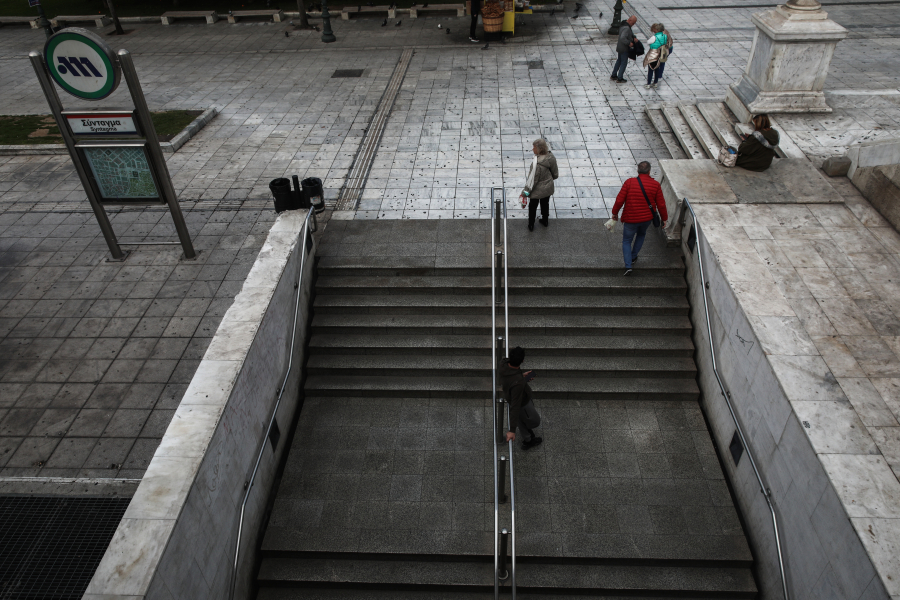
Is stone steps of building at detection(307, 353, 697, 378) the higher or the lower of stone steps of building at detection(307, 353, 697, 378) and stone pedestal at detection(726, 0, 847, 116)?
the lower

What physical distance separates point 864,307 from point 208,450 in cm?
731

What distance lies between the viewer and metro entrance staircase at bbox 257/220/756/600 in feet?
20.1

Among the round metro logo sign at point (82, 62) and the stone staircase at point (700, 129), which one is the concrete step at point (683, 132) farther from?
the round metro logo sign at point (82, 62)

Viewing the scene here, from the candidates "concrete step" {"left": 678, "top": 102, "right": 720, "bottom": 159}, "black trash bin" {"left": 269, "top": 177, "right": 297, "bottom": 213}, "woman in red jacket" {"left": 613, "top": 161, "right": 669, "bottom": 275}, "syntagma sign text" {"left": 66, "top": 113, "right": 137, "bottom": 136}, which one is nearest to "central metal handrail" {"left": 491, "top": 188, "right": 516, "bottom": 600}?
"woman in red jacket" {"left": 613, "top": 161, "right": 669, "bottom": 275}

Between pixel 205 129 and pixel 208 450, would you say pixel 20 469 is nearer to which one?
pixel 208 450

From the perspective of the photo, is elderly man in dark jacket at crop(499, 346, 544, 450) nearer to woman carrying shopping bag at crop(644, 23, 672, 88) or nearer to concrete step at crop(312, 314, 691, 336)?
concrete step at crop(312, 314, 691, 336)

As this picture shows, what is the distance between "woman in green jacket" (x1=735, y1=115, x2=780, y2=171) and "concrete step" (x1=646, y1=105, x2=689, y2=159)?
2089mm

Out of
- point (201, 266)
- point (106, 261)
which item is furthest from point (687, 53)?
point (106, 261)

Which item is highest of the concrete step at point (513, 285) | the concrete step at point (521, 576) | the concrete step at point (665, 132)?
the concrete step at point (665, 132)

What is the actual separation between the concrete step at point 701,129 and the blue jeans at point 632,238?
3.73 meters

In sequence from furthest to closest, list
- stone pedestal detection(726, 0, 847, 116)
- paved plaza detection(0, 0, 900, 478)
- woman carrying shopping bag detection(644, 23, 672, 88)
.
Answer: woman carrying shopping bag detection(644, 23, 672, 88) → stone pedestal detection(726, 0, 847, 116) → paved plaza detection(0, 0, 900, 478)

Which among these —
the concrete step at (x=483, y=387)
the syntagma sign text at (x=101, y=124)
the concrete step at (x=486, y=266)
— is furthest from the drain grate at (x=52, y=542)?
the syntagma sign text at (x=101, y=124)

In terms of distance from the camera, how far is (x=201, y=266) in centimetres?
903

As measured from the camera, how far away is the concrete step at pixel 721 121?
11.0 metres
